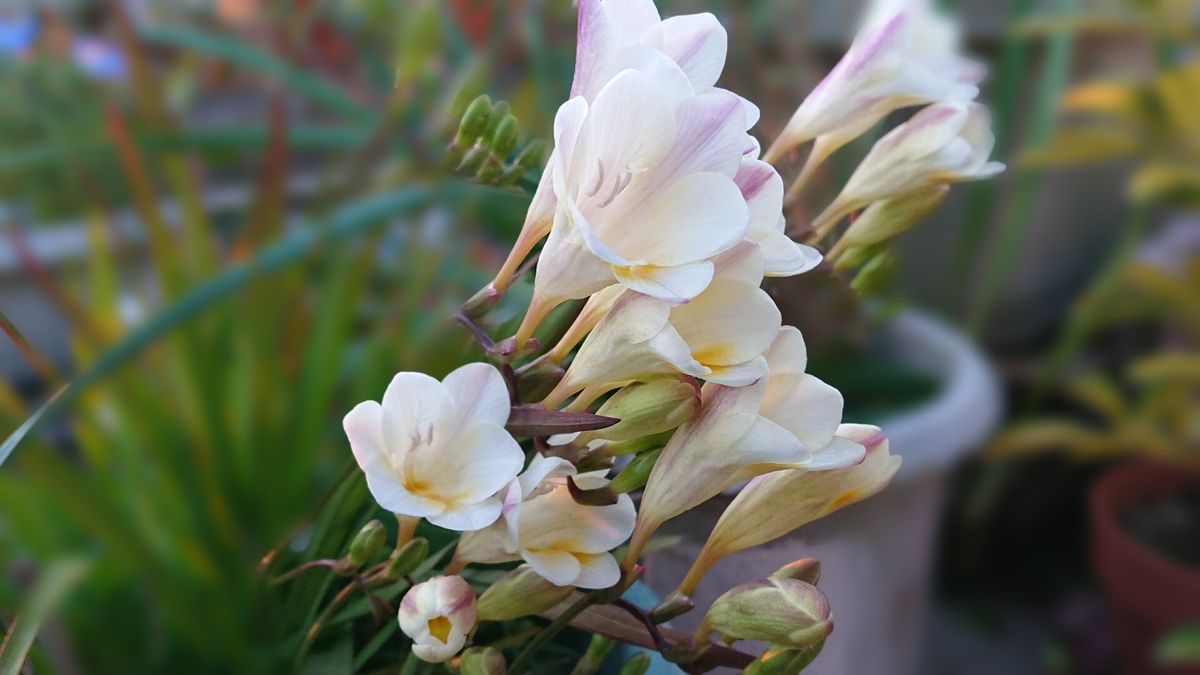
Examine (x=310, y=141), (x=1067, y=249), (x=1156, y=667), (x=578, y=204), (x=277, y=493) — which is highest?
(x=578, y=204)

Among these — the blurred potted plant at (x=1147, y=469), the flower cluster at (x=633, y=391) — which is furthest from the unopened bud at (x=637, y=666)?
the blurred potted plant at (x=1147, y=469)

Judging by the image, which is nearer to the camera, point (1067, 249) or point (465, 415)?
point (465, 415)

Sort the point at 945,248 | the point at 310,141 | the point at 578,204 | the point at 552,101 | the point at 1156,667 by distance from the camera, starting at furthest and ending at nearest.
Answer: the point at 945,248
the point at 1156,667
the point at 310,141
the point at 552,101
the point at 578,204

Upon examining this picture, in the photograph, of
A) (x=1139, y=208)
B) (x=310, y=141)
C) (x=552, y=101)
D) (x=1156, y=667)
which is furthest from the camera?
(x=1139, y=208)

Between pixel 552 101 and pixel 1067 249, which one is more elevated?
pixel 552 101

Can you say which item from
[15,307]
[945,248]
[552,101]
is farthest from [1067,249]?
[15,307]

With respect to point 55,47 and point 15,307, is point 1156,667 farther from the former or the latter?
point 55,47

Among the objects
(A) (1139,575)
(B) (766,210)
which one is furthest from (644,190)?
(A) (1139,575)
